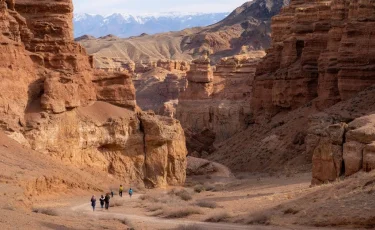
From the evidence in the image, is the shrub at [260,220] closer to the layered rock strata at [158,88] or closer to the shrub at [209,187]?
the shrub at [209,187]

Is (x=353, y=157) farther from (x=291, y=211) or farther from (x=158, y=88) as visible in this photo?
(x=158, y=88)

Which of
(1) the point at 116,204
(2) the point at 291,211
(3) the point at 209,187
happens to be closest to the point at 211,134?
(3) the point at 209,187

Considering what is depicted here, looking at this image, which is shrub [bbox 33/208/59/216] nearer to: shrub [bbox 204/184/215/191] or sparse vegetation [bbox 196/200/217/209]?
sparse vegetation [bbox 196/200/217/209]

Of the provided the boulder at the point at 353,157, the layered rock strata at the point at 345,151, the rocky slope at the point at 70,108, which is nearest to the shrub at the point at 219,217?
the layered rock strata at the point at 345,151

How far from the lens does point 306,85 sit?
60812 mm

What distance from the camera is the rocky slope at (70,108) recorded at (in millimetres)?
36438

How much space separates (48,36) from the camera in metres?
39.6

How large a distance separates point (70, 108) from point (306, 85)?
2697 cm

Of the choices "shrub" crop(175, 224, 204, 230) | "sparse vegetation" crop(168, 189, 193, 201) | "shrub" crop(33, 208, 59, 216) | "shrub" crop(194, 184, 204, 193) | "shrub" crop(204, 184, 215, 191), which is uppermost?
"shrub" crop(33, 208, 59, 216)

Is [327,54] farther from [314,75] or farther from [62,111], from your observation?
[62,111]

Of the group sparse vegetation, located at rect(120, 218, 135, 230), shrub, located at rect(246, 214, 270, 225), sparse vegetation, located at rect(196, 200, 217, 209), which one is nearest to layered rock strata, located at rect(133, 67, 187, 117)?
sparse vegetation, located at rect(196, 200, 217, 209)

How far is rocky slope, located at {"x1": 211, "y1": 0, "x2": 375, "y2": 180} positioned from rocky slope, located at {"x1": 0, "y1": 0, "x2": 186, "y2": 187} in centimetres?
890

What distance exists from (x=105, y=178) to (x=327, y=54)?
966 inches

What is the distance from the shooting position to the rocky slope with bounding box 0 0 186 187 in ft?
120
